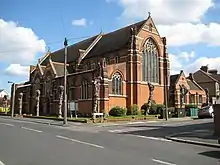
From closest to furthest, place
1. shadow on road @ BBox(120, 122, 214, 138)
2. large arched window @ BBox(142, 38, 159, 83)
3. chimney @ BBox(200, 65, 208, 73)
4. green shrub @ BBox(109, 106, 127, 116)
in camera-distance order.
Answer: shadow on road @ BBox(120, 122, 214, 138) < green shrub @ BBox(109, 106, 127, 116) < large arched window @ BBox(142, 38, 159, 83) < chimney @ BBox(200, 65, 208, 73)

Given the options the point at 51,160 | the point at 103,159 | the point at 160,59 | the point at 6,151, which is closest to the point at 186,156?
the point at 103,159

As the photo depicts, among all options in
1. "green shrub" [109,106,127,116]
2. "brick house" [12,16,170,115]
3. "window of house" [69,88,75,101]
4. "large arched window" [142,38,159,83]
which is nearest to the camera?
"green shrub" [109,106,127,116]

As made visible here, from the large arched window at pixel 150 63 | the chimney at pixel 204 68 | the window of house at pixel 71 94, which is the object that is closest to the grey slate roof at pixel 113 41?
the large arched window at pixel 150 63

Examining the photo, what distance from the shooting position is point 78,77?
4894 cm

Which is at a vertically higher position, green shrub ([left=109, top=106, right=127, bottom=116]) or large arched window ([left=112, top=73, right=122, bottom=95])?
large arched window ([left=112, top=73, right=122, bottom=95])

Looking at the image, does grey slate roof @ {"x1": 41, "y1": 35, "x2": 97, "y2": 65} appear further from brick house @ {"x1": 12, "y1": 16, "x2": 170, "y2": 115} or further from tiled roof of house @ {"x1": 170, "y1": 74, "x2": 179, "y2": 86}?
tiled roof of house @ {"x1": 170, "y1": 74, "x2": 179, "y2": 86}

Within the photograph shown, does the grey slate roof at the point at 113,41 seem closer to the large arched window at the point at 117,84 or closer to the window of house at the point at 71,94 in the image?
the large arched window at the point at 117,84

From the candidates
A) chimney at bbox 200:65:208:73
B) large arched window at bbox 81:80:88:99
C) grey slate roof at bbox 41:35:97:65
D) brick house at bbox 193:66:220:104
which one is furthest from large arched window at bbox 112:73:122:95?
chimney at bbox 200:65:208:73

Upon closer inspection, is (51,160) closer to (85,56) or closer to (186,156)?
(186,156)

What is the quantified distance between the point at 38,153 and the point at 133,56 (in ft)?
128

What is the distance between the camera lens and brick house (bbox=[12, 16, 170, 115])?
4578 centimetres

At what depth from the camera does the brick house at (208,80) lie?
251ft

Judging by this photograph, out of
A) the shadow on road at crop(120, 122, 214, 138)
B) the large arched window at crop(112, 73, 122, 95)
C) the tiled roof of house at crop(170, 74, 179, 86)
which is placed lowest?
the shadow on road at crop(120, 122, 214, 138)

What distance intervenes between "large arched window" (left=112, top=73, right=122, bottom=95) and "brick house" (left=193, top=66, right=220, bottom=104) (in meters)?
34.7
